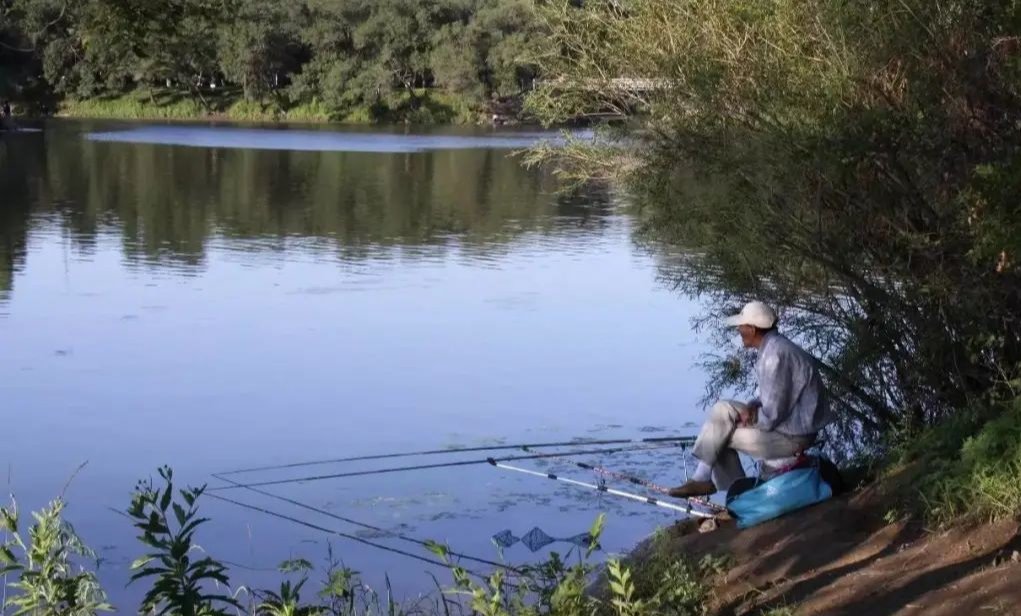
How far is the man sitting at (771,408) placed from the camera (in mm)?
6598

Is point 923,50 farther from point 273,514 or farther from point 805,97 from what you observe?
point 273,514

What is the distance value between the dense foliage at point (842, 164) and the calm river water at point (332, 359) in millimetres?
1312

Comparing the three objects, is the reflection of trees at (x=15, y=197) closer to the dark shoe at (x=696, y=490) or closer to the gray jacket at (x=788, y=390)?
the dark shoe at (x=696, y=490)

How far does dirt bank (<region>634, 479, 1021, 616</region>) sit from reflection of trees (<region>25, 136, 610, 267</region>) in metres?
12.2

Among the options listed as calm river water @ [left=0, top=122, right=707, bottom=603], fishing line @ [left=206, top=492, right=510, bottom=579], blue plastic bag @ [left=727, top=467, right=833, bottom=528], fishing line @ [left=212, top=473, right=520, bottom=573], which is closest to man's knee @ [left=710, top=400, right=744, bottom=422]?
blue plastic bag @ [left=727, top=467, right=833, bottom=528]

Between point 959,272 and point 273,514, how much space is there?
12.2ft

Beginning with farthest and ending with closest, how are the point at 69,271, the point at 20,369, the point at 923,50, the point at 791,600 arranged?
the point at 69,271 → the point at 20,369 → the point at 923,50 → the point at 791,600

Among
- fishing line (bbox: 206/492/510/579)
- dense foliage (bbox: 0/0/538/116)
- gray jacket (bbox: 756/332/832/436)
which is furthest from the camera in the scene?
dense foliage (bbox: 0/0/538/116)

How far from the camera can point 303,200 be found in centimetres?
2536

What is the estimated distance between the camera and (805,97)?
7293mm

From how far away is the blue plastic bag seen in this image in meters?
6.63

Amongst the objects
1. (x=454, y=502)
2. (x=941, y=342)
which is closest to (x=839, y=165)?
(x=941, y=342)

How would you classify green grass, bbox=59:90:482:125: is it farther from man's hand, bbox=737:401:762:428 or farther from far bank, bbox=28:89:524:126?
man's hand, bbox=737:401:762:428

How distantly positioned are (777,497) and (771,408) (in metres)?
0.38
